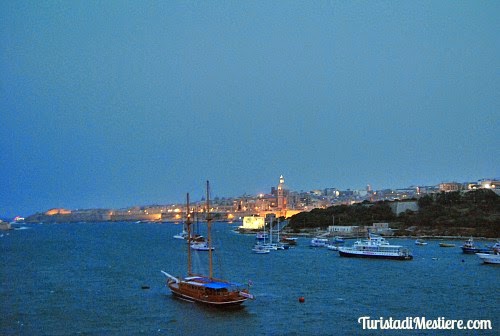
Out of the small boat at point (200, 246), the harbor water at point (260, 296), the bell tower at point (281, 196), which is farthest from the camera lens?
the bell tower at point (281, 196)

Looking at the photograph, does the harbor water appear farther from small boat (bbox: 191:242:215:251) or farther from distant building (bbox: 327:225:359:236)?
distant building (bbox: 327:225:359:236)

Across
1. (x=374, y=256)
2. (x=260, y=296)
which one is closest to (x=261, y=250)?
(x=374, y=256)

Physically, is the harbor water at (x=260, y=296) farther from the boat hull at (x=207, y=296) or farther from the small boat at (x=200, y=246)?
the small boat at (x=200, y=246)

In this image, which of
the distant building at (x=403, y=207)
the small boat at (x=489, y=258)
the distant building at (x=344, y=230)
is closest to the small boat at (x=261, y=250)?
the small boat at (x=489, y=258)

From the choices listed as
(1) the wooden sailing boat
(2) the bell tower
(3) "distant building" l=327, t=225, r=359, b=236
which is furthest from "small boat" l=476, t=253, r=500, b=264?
(2) the bell tower

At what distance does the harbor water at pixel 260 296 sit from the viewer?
16859 mm

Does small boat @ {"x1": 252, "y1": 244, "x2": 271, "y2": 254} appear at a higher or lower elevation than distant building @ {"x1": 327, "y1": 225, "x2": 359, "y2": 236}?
lower

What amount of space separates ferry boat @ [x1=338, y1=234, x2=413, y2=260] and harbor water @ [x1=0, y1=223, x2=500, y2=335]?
2.93ft

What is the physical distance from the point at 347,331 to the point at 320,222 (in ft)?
165

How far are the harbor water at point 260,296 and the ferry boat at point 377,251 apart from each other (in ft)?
2.93

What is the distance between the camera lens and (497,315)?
17.8m

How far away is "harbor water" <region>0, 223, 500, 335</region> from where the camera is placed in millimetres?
16859

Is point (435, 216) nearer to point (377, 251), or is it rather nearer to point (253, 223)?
point (253, 223)

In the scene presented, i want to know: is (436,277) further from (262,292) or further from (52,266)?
(52,266)
